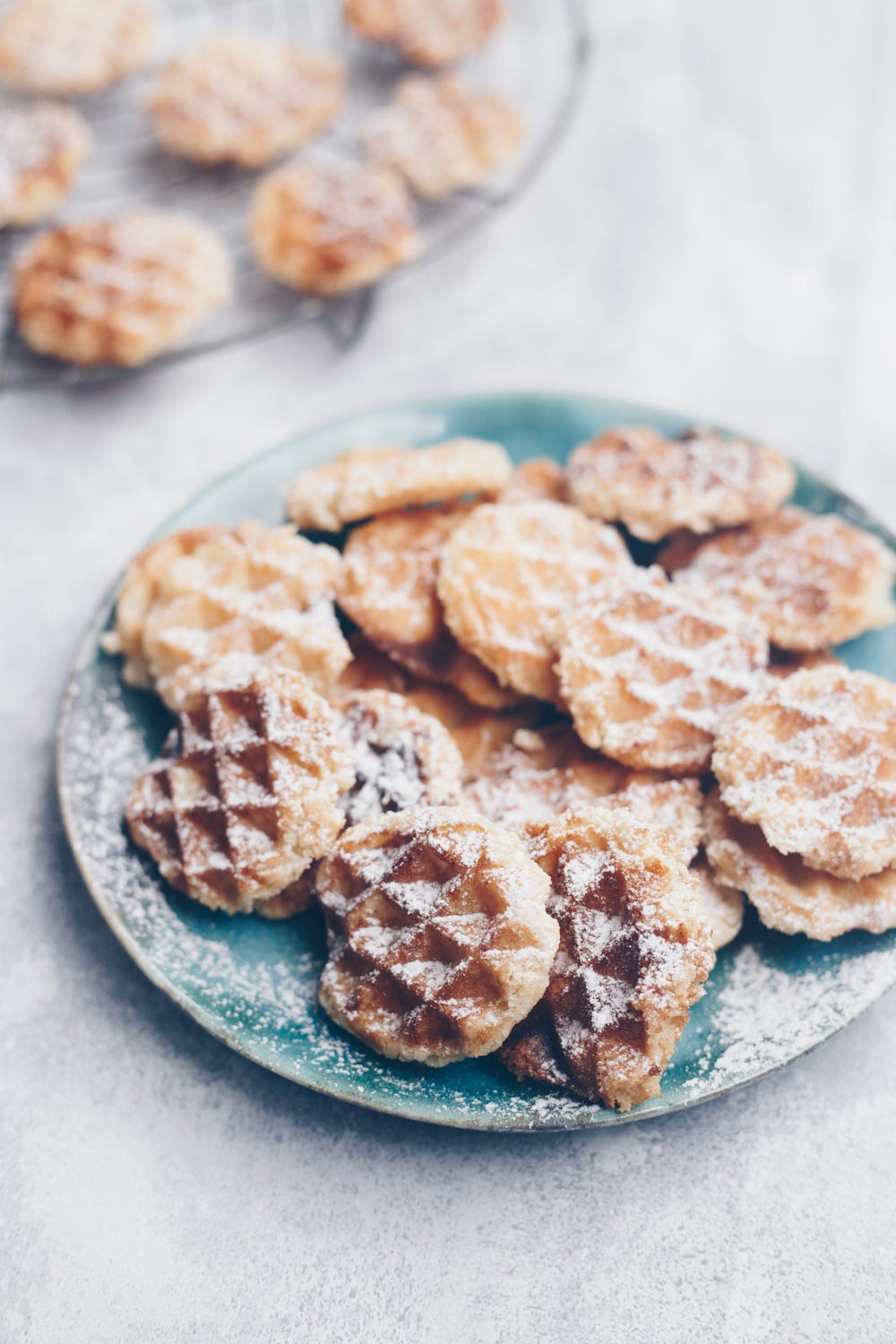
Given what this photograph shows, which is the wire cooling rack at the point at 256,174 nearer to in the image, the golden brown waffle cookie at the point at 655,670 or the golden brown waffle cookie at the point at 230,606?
the golden brown waffle cookie at the point at 230,606

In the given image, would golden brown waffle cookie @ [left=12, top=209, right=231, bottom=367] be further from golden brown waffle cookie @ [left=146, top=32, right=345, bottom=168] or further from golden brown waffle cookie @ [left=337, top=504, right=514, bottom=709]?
golden brown waffle cookie @ [left=337, top=504, right=514, bottom=709]

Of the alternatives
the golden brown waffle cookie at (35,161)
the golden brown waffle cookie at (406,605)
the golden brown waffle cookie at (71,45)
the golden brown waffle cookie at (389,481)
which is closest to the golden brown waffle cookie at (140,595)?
the golden brown waffle cookie at (389,481)

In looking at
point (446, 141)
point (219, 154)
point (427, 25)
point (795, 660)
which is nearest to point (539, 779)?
point (795, 660)

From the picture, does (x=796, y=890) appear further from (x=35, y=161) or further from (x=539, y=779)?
(x=35, y=161)

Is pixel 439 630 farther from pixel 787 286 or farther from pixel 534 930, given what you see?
pixel 787 286

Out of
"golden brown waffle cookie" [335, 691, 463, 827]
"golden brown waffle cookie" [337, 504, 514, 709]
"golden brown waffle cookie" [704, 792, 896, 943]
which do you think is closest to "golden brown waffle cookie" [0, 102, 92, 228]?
"golden brown waffle cookie" [337, 504, 514, 709]
